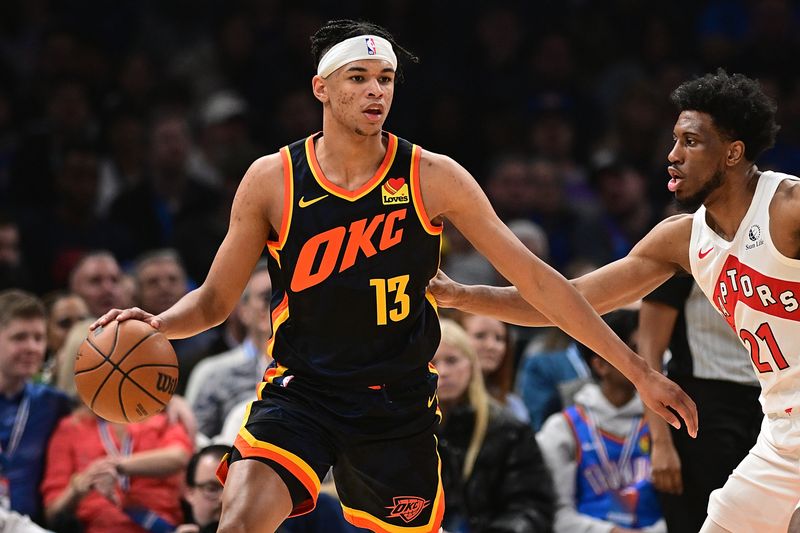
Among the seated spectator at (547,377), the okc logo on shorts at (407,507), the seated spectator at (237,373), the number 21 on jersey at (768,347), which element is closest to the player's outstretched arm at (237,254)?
the okc logo on shorts at (407,507)

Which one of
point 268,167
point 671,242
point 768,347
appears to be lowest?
point 768,347

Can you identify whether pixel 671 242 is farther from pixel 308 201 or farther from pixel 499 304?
pixel 308 201

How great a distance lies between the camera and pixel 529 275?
4801mm

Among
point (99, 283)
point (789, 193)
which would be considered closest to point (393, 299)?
point (789, 193)

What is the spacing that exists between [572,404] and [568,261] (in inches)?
126

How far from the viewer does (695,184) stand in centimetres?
494

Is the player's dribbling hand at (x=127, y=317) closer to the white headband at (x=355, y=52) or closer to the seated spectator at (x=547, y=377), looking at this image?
the white headband at (x=355, y=52)

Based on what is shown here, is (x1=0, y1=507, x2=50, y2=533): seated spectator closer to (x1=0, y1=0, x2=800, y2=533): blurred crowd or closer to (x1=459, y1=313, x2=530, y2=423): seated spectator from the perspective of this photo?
(x1=0, y1=0, x2=800, y2=533): blurred crowd

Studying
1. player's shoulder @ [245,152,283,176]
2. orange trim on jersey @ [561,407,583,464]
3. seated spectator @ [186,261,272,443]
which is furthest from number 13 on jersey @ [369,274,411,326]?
seated spectator @ [186,261,272,443]

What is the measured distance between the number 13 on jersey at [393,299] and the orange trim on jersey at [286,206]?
0.37m

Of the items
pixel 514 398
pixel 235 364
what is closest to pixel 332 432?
pixel 235 364

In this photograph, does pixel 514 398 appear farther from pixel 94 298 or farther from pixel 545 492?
pixel 94 298

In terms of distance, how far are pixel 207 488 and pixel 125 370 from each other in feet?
5.84

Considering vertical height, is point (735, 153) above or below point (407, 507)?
above
